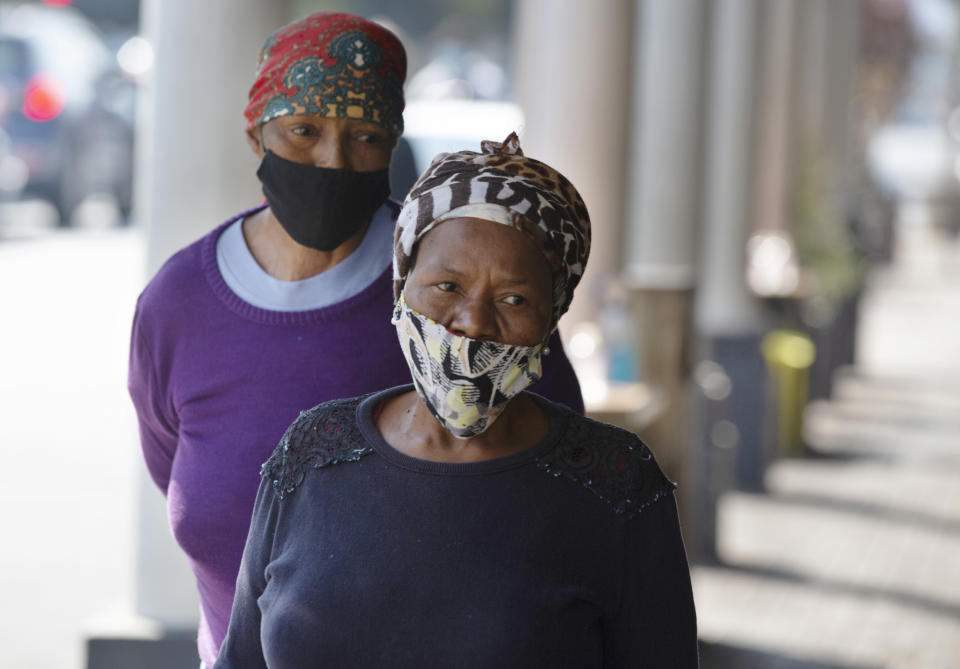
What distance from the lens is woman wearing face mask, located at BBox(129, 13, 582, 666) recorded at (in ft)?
7.91

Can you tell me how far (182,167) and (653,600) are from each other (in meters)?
2.35

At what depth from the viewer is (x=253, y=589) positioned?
6.88ft

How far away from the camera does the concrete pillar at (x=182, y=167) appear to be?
3.91 meters

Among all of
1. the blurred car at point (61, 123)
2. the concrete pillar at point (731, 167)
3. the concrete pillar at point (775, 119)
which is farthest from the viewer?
the blurred car at point (61, 123)

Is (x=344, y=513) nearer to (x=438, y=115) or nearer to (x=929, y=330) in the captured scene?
(x=438, y=115)

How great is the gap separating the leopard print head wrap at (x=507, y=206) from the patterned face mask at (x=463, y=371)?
10 centimetres

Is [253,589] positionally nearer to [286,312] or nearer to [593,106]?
[286,312]

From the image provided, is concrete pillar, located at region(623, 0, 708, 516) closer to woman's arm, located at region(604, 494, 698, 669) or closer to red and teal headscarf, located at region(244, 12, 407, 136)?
red and teal headscarf, located at region(244, 12, 407, 136)

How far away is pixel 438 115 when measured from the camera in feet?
33.9

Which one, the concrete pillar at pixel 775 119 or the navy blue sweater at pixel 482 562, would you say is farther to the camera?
the concrete pillar at pixel 775 119

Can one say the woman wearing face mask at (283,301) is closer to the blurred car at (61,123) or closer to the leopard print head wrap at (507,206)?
the leopard print head wrap at (507,206)

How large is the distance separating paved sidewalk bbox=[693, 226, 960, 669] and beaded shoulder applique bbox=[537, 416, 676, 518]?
14.1 ft

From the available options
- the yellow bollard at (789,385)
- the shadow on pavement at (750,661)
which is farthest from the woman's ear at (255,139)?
the yellow bollard at (789,385)

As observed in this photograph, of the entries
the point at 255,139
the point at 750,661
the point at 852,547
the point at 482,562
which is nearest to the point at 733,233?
the point at 852,547
